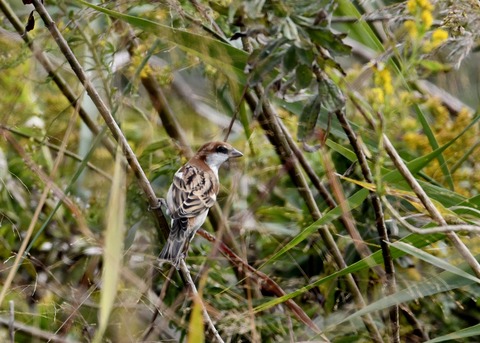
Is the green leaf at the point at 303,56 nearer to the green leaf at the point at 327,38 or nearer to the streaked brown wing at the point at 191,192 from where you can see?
the green leaf at the point at 327,38

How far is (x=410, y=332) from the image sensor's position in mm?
3014

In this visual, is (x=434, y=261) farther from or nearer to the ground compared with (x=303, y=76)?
nearer to the ground

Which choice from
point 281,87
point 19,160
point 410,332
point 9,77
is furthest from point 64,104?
point 281,87

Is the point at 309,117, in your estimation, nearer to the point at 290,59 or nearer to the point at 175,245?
the point at 290,59

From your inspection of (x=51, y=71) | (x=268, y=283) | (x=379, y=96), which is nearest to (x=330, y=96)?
(x=379, y=96)

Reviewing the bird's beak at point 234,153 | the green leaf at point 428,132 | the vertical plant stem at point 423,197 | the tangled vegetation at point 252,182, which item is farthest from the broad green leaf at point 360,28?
the bird's beak at point 234,153

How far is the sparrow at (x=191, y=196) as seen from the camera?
2.64 metres

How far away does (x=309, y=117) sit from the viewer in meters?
1.96

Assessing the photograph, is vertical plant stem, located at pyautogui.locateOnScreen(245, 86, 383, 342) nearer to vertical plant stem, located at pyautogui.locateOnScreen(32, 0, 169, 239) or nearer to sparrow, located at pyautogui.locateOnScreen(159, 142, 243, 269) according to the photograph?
sparrow, located at pyautogui.locateOnScreen(159, 142, 243, 269)

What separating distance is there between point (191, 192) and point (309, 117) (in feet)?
3.67

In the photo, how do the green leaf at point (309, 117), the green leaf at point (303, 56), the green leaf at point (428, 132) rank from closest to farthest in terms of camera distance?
the green leaf at point (303, 56), the green leaf at point (309, 117), the green leaf at point (428, 132)

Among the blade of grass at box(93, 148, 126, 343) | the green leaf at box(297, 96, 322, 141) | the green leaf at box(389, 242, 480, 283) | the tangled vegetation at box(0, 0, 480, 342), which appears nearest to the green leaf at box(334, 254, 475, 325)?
the tangled vegetation at box(0, 0, 480, 342)

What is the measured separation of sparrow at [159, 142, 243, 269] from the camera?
2.64 metres

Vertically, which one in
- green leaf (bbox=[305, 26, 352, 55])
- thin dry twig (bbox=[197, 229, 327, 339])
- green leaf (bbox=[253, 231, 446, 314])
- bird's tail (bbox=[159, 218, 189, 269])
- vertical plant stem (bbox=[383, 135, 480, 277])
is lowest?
thin dry twig (bbox=[197, 229, 327, 339])
